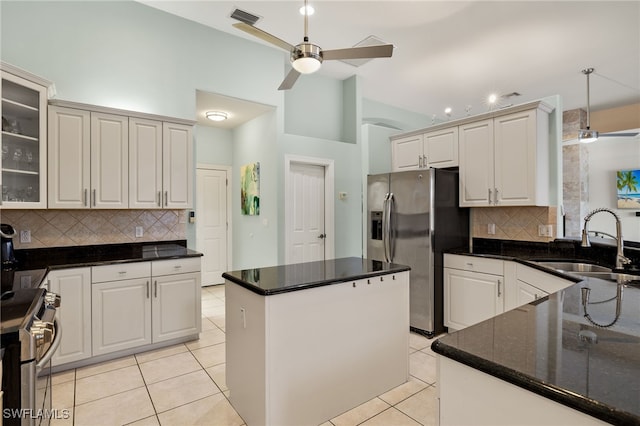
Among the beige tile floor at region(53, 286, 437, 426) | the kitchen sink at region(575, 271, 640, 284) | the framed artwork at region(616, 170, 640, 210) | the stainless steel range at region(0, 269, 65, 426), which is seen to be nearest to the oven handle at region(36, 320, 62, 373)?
the stainless steel range at region(0, 269, 65, 426)

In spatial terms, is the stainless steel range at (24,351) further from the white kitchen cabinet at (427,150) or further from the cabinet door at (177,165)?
the white kitchen cabinet at (427,150)

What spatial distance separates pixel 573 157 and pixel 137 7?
7275mm

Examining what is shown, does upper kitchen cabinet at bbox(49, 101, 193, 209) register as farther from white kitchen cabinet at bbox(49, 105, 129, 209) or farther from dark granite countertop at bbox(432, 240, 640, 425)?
dark granite countertop at bbox(432, 240, 640, 425)

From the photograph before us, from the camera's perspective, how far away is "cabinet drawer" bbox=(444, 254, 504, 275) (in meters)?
3.14

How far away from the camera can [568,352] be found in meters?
0.96

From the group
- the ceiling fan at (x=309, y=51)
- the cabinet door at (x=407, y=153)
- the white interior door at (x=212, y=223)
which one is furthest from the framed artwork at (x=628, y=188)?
the white interior door at (x=212, y=223)

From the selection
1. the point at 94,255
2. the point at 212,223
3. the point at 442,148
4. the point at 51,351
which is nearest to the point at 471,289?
the point at 442,148

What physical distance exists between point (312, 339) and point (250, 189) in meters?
3.44

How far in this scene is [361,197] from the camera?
5363mm

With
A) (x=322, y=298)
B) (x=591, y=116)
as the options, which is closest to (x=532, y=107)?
(x=322, y=298)

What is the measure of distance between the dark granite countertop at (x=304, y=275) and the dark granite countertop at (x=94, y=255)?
1.28m

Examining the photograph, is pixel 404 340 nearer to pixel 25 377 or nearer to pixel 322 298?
pixel 322 298

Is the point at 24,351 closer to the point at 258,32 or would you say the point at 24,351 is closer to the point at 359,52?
the point at 258,32

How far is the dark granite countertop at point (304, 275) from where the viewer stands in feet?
6.26
